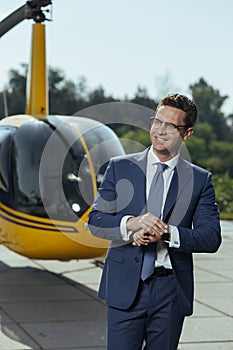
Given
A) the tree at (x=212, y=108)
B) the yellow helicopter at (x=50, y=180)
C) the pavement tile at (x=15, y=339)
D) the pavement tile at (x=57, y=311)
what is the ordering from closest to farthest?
the pavement tile at (x=15, y=339), the pavement tile at (x=57, y=311), the yellow helicopter at (x=50, y=180), the tree at (x=212, y=108)

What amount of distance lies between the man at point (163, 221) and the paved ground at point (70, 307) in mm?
2618

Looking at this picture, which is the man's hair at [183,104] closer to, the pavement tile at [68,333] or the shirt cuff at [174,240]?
the shirt cuff at [174,240]

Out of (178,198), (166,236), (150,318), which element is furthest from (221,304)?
(166,236)

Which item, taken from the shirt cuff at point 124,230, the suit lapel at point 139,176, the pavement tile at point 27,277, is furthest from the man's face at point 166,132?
the pavement tile at point 27,277

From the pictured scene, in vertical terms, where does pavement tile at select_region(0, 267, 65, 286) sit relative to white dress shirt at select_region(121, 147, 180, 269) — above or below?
below

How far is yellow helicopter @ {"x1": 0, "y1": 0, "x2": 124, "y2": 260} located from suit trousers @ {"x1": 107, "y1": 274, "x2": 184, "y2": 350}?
4.00 metres

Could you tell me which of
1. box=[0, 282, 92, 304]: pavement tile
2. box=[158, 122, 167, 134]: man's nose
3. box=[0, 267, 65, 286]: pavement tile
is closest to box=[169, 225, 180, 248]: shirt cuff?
box=[158, 122, 167, 134]: man's nose

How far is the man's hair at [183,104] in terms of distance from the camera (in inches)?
138

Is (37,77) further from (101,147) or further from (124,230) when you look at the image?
(124,230)

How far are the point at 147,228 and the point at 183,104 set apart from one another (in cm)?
70

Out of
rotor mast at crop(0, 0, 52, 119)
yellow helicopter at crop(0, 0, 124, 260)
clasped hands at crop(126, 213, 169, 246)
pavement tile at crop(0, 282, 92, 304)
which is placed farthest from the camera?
rotor mast at crop(0, 0, 52, 119)

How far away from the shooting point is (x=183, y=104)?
3.50 meters

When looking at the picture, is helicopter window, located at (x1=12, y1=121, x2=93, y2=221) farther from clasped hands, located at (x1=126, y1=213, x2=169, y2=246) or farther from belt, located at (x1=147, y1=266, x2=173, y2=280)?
clasped hands, located at (x1=126, y1=213, x2=169, y2=246)

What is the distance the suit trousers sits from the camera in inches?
137
